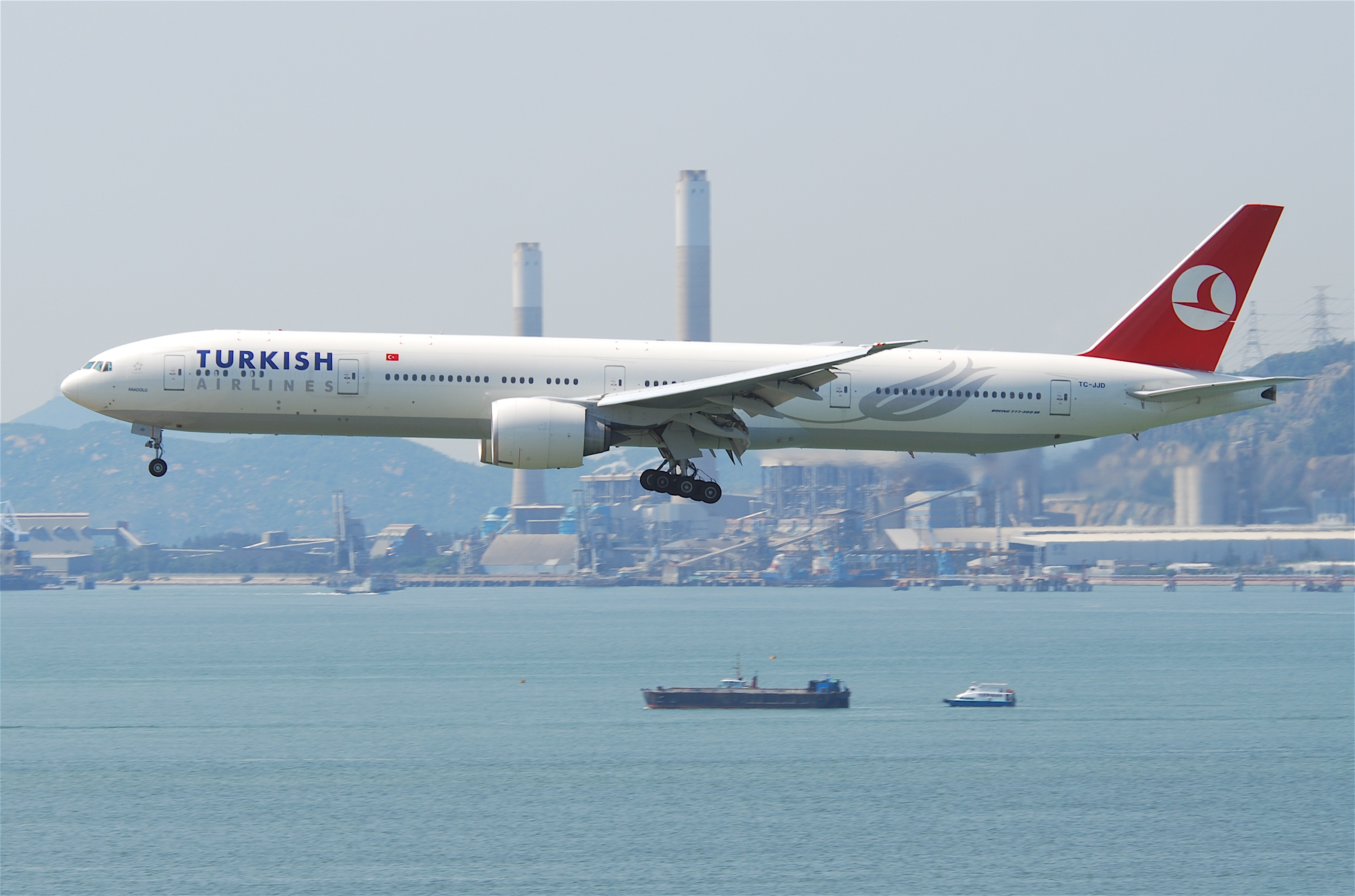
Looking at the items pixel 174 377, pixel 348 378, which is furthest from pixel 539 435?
pixel 174 377

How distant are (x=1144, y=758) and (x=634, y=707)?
46.3m

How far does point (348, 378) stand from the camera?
38812mm

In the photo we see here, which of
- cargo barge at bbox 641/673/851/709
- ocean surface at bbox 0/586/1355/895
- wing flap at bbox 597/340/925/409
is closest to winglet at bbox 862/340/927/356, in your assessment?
wing flap at bbox 597/340/925/409

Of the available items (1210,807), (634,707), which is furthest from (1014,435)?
(634,707)

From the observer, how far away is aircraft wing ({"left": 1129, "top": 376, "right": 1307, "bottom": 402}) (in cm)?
4144

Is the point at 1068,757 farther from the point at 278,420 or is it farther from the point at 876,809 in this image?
the point at 278,420

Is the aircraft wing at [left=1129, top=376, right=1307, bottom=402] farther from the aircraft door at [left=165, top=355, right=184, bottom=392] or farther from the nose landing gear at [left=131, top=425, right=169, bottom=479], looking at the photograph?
the nose landing gear at [left=131, top=425, right=169, bottom=479]

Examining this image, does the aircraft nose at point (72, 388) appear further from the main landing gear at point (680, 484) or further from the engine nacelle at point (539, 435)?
the main landing gear at point (680, 484)

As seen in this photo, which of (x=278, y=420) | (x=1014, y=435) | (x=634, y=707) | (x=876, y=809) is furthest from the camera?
(x=634, y=707)

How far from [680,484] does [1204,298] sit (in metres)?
17.6

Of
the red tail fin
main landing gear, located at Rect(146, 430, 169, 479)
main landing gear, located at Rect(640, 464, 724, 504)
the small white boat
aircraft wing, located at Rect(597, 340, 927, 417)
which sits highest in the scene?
the red tail fin

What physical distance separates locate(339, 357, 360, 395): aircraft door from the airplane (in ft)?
0.11

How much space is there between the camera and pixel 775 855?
288 feet

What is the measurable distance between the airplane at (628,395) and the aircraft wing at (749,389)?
59mm
